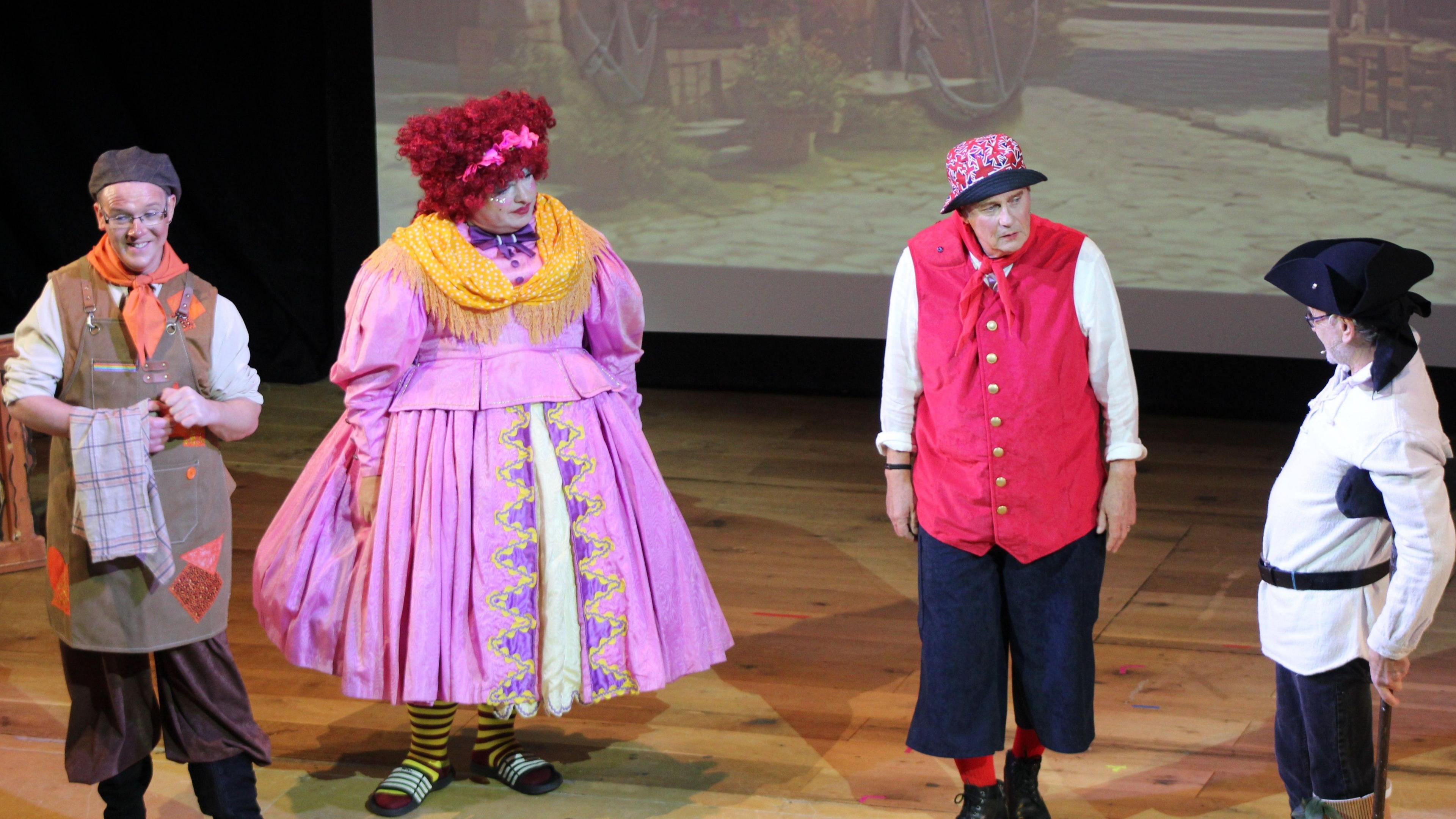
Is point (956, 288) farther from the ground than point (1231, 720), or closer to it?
farther from the ground

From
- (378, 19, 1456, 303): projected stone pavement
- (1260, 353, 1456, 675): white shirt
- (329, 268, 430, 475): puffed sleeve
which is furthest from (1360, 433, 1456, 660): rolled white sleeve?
(378, 19, 1456, 303): projected stone pavement

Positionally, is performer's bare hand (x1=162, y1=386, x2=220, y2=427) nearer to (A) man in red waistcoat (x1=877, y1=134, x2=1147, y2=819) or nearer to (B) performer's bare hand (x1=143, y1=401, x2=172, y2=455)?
(B) performer's bare hand (x1=143, y1=401, x2=172, y2=455)

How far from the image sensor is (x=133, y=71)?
671 cm

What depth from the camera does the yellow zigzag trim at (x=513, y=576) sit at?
272 centimetres

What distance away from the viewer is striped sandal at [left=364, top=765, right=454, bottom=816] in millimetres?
2873

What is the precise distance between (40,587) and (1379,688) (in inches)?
138

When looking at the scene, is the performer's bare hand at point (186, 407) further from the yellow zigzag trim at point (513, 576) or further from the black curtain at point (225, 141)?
the black curtain at point (225, 141)

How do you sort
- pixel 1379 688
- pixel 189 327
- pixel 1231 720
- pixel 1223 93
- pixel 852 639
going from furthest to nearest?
1. pixel 1223 93
2. pixel 852 639
3. pixel 1231 720
4. pixel 189 327
5. pixel 1379 688

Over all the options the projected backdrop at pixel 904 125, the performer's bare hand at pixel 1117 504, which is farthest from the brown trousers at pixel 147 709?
A: the projected backdrop at pixel 904 125

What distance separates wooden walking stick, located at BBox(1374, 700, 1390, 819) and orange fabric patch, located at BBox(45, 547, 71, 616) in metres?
2.06

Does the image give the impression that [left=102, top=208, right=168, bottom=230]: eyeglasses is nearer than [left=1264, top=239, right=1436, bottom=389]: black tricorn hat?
No

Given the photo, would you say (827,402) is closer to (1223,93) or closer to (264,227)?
(1223,93)

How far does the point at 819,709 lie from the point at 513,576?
0.94 meters

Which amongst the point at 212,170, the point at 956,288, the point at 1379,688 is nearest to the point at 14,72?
the point at 212,170
